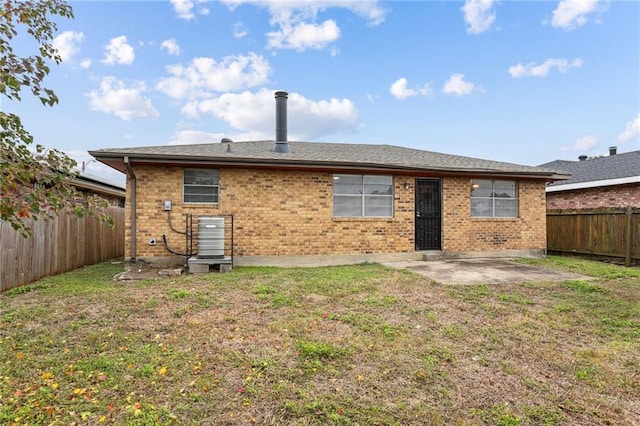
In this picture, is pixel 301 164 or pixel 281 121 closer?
pixel 301 164

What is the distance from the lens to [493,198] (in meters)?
10.2

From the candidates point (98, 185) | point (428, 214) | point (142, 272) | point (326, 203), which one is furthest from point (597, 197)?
point (98, 185)

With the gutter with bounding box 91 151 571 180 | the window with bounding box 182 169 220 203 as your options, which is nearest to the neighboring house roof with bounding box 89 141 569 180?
the gutter with bounding box 91 151 571 180

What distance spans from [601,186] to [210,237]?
519 inches

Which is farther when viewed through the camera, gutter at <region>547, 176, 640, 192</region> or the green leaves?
gutter at <region>547, 176, 640, 192</region>

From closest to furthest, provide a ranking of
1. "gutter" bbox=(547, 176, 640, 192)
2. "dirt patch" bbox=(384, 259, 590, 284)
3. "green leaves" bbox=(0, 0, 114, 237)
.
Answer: "green leaves" bbox=(0, 0, 114, 237)
"dirt patch" bbox=(384, 259, 590, 284)
"gutter" bbox=(547, 176, 640, 192)

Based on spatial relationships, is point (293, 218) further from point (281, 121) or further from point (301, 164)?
point (281, 121)

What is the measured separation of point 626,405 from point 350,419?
214cm

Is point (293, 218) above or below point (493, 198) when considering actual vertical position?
below

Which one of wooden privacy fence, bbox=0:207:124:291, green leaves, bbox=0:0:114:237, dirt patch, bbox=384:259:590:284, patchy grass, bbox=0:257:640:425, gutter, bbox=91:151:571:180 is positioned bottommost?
patchy grass, bbox=0:257:640:425

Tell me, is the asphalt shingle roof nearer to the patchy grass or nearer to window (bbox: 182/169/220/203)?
the patchy grass

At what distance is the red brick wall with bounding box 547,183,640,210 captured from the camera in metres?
11.3

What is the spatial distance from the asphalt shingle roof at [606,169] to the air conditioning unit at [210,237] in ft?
43.0

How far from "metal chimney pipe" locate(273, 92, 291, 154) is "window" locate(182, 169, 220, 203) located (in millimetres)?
2337
